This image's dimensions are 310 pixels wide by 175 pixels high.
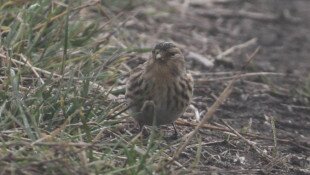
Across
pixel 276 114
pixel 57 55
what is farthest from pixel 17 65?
pixel 276 114

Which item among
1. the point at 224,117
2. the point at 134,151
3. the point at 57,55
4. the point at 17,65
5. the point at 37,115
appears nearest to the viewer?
the point at 134,151

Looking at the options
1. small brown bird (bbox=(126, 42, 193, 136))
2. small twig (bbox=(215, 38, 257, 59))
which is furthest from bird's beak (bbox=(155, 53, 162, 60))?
small twig (bbox=(215, 38, 257, 59))

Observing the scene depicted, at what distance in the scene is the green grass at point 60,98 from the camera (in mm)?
4254

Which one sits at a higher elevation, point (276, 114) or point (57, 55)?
point (57, 55)

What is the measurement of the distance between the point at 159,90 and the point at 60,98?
0.63 metres

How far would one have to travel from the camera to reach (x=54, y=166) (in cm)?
413

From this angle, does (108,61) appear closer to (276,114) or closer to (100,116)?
(100,116)

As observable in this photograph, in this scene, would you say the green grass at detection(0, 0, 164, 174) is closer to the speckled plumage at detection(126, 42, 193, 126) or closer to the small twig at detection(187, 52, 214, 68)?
the speckled plumage at detection(126, 42, 193, 126)

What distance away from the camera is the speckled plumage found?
17.5ft

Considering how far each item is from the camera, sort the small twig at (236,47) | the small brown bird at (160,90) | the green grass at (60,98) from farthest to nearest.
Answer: the small twig at (236,47) → the small brown bird at (160,90) → the green grass at (60,98)

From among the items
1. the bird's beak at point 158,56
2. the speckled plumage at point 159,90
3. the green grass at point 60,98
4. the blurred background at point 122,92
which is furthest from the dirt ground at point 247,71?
the bird's beak at point 158,56

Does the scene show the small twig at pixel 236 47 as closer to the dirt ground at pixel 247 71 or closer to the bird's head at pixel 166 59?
the dirt ground at pixel 247 71

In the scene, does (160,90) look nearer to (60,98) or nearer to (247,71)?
(60,98)

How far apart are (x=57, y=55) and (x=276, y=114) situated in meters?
1.78
